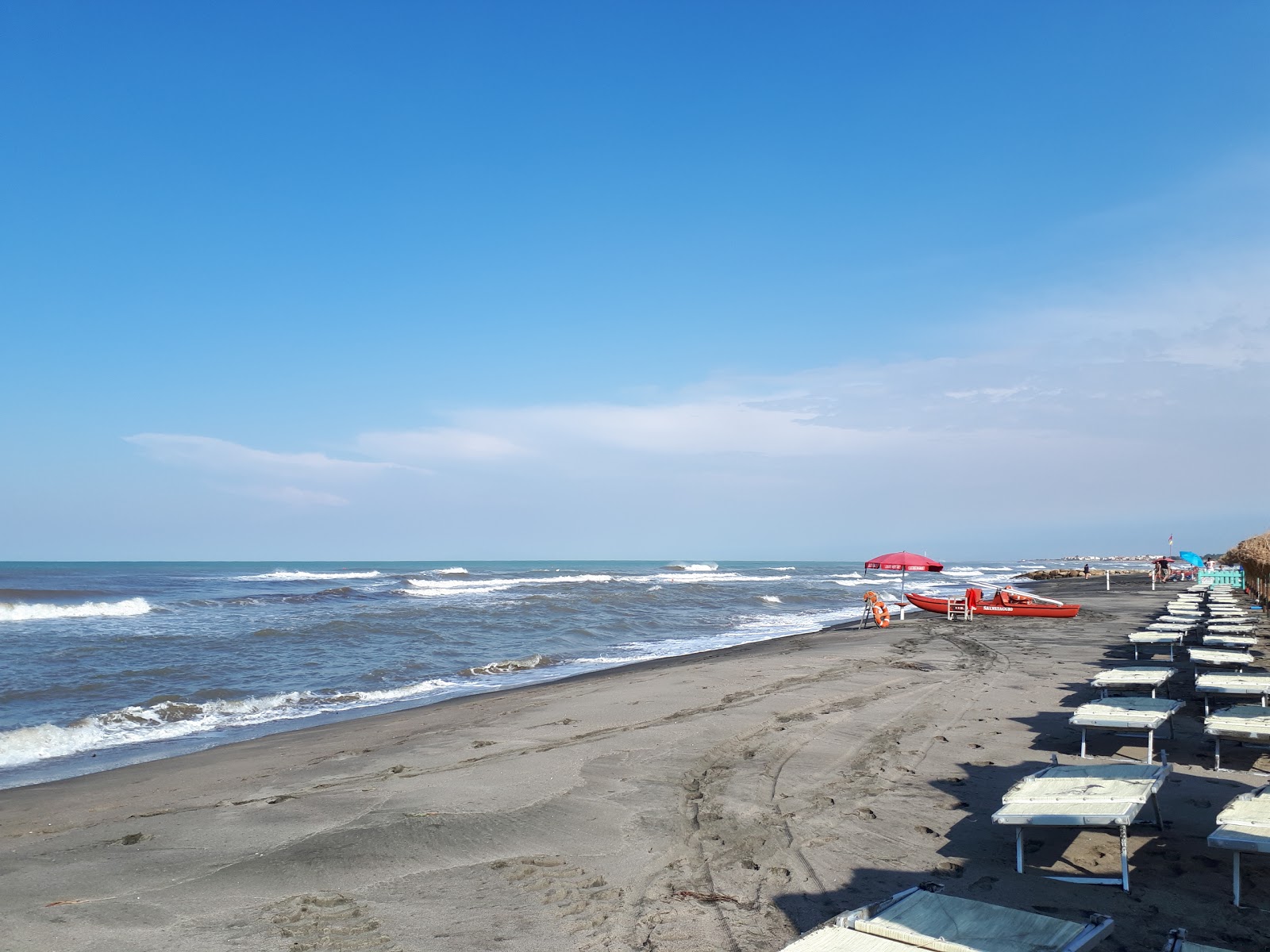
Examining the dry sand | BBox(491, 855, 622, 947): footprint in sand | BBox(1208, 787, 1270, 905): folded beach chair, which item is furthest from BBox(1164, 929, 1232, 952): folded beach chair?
BBox(491, 855, 622, 947): footprint in sand

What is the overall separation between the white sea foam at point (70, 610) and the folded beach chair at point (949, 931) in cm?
2951

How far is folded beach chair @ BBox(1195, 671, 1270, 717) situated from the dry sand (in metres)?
0.55

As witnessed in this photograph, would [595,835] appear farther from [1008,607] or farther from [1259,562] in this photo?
[1259,562]

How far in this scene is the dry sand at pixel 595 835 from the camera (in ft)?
14.1

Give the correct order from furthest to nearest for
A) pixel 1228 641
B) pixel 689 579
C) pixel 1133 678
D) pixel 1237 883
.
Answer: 1. pixel 689 579
2. pixel 1228 641
3. pixel 1133 678
4. pixel 1237 883

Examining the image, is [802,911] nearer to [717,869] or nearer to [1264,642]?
[717,869]

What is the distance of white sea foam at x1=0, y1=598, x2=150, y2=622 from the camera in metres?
27.3

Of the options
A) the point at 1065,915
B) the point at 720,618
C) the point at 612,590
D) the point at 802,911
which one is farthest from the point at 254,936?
the point at 612,590

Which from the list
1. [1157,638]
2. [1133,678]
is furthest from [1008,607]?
[1133,678]

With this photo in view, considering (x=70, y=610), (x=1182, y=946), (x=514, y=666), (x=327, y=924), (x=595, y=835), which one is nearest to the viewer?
(x=1182, y=946)

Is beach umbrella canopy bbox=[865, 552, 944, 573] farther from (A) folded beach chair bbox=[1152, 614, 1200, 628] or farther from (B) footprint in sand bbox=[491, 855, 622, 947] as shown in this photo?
(B) footprint in sand bbox=[491, 855, 622, 947]

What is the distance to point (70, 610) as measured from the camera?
97.2 ft

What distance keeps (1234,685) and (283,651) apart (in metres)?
16.6

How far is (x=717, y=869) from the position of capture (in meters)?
4.91
